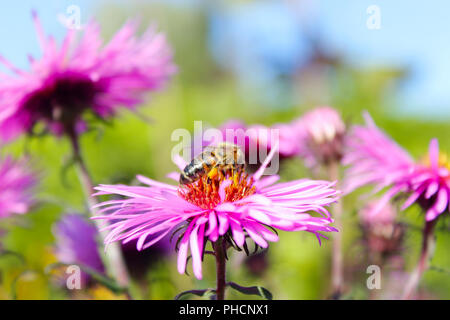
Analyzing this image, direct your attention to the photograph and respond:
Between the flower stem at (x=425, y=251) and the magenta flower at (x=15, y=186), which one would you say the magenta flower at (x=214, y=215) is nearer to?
the flower stem at (x=425, y=251)

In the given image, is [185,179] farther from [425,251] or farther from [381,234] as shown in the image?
[381,234]

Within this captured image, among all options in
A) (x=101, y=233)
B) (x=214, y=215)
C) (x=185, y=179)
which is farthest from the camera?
(x=101, y=233)

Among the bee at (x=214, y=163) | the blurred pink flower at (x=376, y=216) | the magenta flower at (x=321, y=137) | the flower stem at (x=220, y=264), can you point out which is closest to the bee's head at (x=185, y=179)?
the bee at (x=214, y=163)

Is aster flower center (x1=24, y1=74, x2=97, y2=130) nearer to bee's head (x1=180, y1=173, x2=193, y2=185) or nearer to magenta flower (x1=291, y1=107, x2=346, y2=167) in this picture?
bee's head (x1=180, y1=173, x2=193, y2=185)

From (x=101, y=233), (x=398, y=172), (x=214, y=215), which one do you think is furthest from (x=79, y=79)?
(x=398, y=172)

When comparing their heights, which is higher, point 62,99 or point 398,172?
point 62,99
